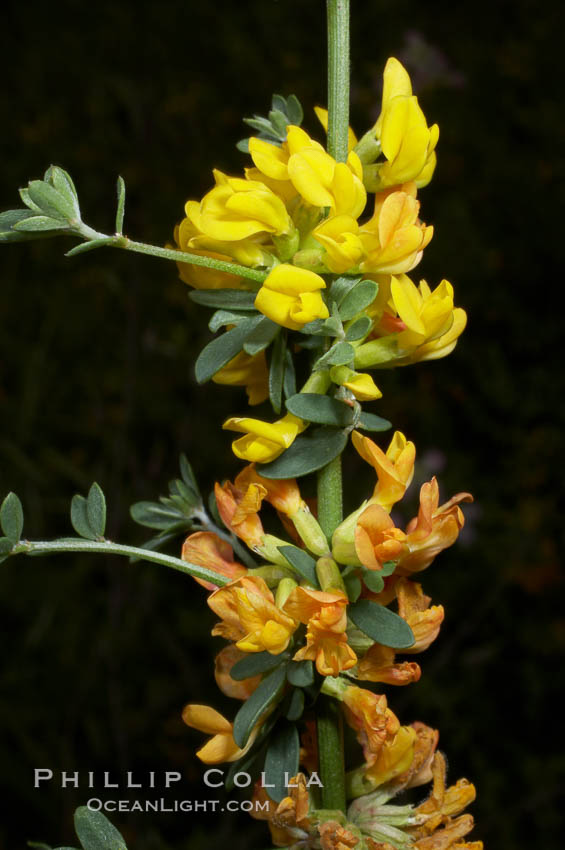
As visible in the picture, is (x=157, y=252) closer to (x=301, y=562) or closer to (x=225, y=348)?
(x=225, y=348)

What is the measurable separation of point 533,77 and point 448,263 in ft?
5.26

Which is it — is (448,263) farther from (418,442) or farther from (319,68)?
(319,68)

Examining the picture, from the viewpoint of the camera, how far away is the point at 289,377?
96 centimetres

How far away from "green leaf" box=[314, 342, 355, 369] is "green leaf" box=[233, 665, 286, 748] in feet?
1.05

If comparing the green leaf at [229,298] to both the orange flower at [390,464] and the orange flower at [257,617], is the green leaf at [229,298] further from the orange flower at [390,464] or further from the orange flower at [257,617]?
the orange flower at [257,617]

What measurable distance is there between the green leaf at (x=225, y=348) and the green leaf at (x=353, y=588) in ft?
0.83

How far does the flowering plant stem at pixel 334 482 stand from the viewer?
882 mm

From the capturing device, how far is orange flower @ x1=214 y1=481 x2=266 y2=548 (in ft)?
3.06

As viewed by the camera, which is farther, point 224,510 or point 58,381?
point 58,381

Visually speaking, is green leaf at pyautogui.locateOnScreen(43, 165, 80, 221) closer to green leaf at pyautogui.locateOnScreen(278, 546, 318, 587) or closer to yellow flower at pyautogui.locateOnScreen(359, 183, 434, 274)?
yellow flower at pyautogui.locateOnScreen(359, 183, 434, 274)

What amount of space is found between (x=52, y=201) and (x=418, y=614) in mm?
546

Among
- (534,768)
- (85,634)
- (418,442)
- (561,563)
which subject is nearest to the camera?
(534,768)

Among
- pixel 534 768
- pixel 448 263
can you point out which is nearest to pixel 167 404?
pixel 448 263

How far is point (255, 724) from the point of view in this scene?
91cm
